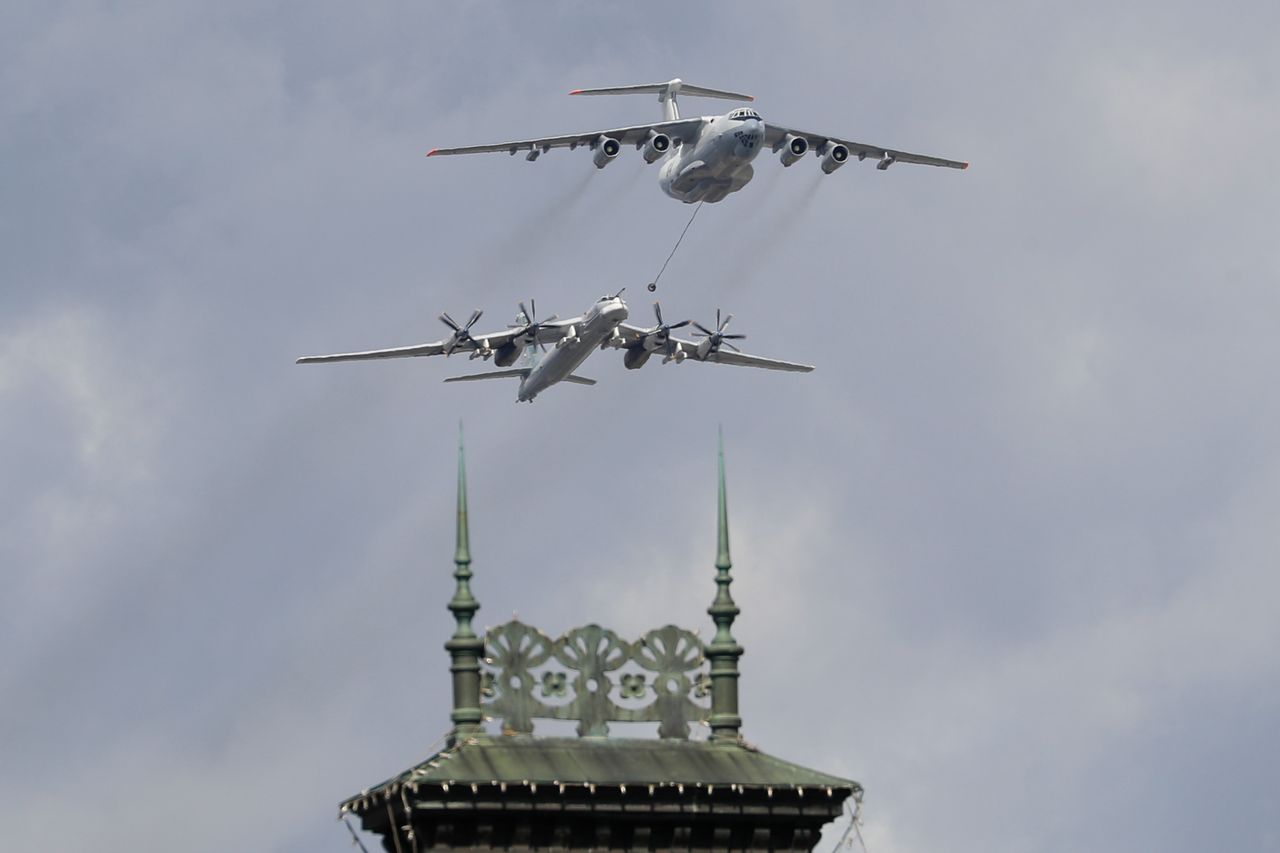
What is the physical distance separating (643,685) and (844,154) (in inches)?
3365

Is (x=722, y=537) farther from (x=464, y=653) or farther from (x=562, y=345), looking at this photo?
(x=562, y=345)

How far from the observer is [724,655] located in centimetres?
3491

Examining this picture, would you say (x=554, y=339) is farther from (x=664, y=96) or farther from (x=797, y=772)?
(x=797, y=772)

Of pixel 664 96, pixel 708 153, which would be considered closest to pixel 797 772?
pixel 708 153

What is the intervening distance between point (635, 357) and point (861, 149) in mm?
15193

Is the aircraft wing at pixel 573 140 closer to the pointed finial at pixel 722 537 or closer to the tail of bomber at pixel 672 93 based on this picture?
the tail of bomber at pixel 672 93

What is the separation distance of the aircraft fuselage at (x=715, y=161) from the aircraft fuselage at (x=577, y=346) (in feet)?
19.2

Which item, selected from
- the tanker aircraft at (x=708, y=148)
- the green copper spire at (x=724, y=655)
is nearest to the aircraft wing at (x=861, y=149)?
the tanker aircraft at (x=708, y=148)

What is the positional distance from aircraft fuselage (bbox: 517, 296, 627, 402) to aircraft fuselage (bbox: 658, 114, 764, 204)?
5848 millimetres

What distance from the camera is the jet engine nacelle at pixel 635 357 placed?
117 meters

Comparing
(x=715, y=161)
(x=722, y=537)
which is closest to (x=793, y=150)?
(x=715, y=161)

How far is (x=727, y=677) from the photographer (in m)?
35.0

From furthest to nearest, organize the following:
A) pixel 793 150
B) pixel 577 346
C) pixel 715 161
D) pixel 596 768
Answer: pixel 793 150
pixel 577 346
pixel 715 161
pixel 596 768

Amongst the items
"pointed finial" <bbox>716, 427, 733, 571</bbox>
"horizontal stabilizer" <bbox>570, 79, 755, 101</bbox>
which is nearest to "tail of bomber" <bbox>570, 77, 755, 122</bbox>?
"horizontal stabilizer" <bbox>570, 79, 755, 101</bbox>
